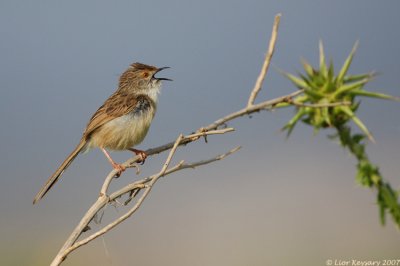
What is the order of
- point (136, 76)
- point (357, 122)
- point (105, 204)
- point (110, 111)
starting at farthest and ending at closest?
1. point (136, 76)
2. point (110, 111)
3. point (105, 204)
4. point (357, 122)

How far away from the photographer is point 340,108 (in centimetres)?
131

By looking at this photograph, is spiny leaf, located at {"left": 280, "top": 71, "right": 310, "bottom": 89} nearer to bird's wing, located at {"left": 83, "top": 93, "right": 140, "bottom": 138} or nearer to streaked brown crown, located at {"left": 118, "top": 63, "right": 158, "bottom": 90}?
bird's wing, located at {"left": 83, "top": 93, "right": 140, "bottom": 138}

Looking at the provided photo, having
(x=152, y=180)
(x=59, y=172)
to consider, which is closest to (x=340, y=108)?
(x=152, y=180)

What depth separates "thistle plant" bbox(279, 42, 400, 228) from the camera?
127cm

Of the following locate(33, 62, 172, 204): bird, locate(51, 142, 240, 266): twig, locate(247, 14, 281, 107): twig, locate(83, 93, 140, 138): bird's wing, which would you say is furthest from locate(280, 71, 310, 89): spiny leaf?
locate(83, 93, 140, 138): bird's wing

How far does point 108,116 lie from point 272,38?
6198 mm

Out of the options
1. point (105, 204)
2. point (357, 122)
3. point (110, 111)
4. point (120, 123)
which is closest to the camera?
point (357, 122)

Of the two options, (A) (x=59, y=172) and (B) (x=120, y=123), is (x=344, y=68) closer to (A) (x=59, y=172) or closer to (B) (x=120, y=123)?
(A) (x=59, y=172)

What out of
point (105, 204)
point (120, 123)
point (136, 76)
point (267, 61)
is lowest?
point (105, 204)

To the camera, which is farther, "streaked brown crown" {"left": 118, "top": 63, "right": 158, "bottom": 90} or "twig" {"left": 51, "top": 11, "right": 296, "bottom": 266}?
"streaked brown crown" {"left": 118, "top": 63, "right": 158, "bottom": 90}

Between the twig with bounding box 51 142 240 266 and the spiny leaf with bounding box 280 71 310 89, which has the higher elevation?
the spiny leaf with bounding box 280 71 310 89

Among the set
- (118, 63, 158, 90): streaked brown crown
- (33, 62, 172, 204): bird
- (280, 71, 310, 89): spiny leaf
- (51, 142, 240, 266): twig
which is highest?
(118, 63, 158, 90): streaked brown crown

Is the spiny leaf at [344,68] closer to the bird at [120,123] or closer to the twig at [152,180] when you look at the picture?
the twig at [152,180]

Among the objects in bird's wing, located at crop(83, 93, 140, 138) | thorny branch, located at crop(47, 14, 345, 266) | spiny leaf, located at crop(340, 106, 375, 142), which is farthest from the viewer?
bird's wing, located at crop(83, 93, 140, 138)
